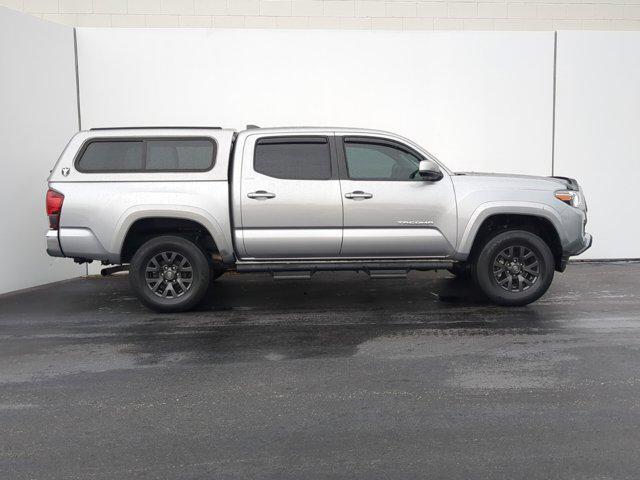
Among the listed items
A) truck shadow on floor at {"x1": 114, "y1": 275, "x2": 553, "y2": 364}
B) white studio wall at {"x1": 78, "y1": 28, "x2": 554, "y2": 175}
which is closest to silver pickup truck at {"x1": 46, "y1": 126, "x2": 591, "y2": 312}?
truck shadow on floor at {"x1": 114, "y1": 275, "x2": 553, "y2": 364}

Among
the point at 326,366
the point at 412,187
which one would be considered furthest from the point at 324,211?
the point at 326,366

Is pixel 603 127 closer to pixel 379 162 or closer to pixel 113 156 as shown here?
pixel 379 162

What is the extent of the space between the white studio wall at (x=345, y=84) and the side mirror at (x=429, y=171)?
3499mm

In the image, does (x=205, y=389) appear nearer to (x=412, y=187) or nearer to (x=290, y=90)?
(x=412, y=187)

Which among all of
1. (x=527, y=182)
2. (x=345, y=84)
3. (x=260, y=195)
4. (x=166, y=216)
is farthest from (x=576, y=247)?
(x=345, y=84)

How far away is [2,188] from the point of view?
8164 millimetres

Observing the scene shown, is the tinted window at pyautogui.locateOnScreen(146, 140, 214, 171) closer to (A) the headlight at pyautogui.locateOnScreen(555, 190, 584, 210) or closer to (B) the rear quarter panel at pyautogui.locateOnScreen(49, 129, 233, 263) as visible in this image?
(B) the rear quarter panel at pyautogui.locateOnScreen(49, 129, 233, 263)

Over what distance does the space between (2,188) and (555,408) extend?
7.43 m

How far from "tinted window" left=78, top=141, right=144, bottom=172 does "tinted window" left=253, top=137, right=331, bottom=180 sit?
1363 millimetres

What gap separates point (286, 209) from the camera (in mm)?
6742

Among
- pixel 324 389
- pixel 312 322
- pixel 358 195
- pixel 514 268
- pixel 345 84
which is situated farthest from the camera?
pixel 345 84

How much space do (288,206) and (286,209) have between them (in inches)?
1.6

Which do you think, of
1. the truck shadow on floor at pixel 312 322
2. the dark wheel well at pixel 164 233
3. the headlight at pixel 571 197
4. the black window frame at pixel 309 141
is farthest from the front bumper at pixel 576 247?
the dark wheel well at pixel 164 233

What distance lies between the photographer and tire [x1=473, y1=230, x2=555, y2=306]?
694 cm
